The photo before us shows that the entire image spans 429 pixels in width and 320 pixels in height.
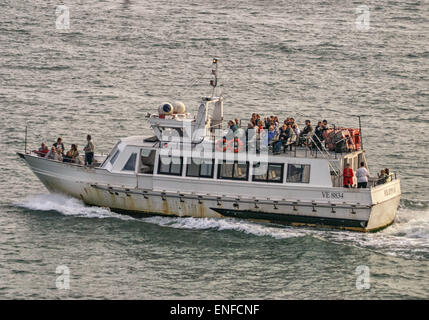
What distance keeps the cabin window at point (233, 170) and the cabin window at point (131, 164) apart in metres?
4.09

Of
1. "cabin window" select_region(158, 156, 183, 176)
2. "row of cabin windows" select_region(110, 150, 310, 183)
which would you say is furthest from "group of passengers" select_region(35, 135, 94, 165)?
"cabin window" select_region(158, 156, 183, 176)

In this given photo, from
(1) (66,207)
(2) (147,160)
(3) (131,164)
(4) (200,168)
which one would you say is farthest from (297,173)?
(1) (66,207)

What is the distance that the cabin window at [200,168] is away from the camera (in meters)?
44.2

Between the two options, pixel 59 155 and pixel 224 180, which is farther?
pixel 59 155

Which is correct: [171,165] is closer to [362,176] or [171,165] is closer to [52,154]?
[52,154]

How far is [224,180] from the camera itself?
44.0m

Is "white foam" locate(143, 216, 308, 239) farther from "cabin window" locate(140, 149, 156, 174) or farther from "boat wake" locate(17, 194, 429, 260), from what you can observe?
"cabin window" locate(140, 149, 156, 174)

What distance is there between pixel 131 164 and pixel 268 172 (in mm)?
6473

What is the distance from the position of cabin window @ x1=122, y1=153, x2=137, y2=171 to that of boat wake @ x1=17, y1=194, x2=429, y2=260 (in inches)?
89.6

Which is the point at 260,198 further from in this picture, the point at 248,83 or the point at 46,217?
the point at 248,83

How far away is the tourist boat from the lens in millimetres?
43375

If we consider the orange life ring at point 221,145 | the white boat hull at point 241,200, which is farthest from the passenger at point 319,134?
the orange life ring at point 221,145

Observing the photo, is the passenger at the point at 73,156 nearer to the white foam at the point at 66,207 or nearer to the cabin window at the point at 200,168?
the white foam at the point at 66,207
